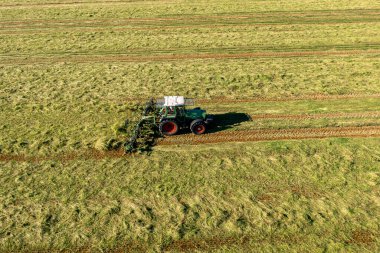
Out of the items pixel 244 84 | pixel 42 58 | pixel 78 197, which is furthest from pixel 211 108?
pixel 42 58

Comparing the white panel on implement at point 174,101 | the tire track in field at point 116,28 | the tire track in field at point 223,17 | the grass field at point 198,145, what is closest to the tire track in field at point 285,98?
the grass field at point 198,145

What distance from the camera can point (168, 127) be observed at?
13.8 meters

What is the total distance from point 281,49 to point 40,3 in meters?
25.1

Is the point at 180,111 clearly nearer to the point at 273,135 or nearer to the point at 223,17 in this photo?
the point at 273,135

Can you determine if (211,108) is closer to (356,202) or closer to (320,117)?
(320,117)

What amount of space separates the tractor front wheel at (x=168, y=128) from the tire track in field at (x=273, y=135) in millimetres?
213

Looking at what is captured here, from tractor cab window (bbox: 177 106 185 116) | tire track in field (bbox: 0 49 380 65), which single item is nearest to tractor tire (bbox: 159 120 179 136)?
tractor cab window (bbox: 177 106 185 116)

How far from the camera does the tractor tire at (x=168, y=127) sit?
13.6 m

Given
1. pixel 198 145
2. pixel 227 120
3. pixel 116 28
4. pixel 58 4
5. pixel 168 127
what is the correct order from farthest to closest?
pixel 58 4 → pixel 116 28 → pixel 227 120 → pixel 168 127 → pixel 198 145

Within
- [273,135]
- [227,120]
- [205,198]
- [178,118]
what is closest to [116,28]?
[227,120]

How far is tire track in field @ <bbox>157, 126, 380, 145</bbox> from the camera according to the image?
13695mm

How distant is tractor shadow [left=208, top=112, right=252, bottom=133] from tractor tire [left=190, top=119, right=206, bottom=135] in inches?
19.7

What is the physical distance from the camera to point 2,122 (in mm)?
15016

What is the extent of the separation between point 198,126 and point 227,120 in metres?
1.71
